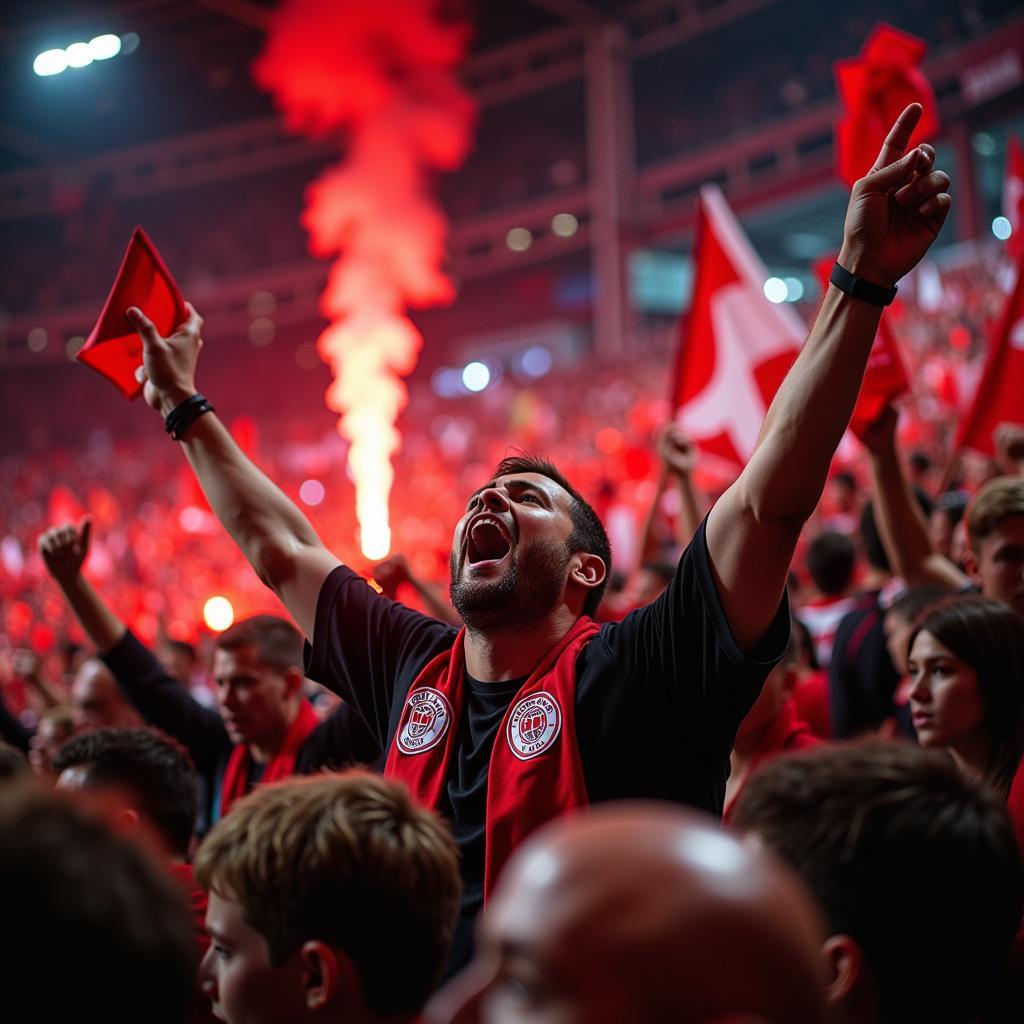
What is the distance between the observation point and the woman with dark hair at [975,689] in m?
2.38

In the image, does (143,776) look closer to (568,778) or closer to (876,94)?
(568,778)

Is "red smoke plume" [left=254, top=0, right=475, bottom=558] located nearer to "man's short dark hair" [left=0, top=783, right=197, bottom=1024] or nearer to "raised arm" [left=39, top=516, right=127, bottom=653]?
Answer: "raised arm" [left=39, top=516, right=127, bottom=653]

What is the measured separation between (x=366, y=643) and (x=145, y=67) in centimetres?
2676

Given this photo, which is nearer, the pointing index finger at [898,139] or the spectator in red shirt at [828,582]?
the pointing index finger at [898,139]

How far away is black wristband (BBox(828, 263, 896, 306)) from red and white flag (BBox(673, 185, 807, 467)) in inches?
147

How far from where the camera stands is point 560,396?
19094mm

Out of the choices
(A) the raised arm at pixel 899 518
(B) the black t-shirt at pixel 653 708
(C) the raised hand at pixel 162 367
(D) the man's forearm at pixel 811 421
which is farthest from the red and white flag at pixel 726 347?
(D) the man's forearm at pixel 811 421

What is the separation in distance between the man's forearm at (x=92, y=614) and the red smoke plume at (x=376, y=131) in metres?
18.5

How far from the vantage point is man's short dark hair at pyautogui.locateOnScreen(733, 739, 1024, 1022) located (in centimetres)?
122

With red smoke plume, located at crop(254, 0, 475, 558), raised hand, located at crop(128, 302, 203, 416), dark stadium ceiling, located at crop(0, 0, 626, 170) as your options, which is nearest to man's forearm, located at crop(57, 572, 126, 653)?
raised hand, located at crop(128, 302, 203, 416)

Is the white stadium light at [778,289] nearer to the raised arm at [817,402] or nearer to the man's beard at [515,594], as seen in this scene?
the man's beard at [515,594]

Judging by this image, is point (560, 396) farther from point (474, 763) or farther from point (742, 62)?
point (474, 763)

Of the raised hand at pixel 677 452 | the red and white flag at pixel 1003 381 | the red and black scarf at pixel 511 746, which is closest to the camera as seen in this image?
the red and black scarf at pixel 511 746

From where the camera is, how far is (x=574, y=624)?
2.30m
